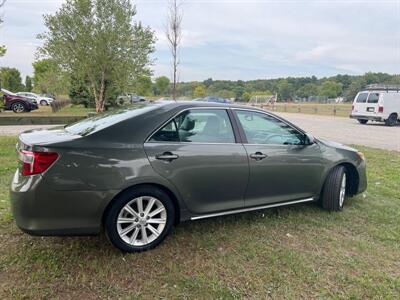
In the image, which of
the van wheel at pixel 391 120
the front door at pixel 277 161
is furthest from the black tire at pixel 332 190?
the van wheel at pixel 391 120

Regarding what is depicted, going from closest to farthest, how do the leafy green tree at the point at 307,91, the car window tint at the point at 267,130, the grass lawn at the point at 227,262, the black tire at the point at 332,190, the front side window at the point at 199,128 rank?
the grass lawn at the point at 227,262, the front side window at the point at 199,128, the car window tint at the point at 267,130, the black tire at the point at 332,190, the leafy green tree at the point at 307,91

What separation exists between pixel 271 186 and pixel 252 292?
56.5 inches

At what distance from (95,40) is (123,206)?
12.6m

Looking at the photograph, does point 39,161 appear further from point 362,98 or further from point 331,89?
point 331,89

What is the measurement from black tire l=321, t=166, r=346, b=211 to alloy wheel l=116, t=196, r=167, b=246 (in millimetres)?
2257

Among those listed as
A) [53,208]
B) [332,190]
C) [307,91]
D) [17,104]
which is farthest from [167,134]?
[307,91]

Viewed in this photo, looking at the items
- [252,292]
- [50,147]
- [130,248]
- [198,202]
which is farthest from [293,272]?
[50,147]

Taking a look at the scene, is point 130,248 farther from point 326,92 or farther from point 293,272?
point 326,92

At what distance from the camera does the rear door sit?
3.14m

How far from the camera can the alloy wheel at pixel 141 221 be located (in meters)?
3.05

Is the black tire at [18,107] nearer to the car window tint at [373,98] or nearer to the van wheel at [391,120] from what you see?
the car window tint at [373,98]

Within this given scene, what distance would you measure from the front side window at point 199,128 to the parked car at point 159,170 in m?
0.01

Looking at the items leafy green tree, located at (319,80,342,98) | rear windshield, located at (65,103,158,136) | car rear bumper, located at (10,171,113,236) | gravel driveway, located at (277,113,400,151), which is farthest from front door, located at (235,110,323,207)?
leafy green tree, located at (319,80,342,98)

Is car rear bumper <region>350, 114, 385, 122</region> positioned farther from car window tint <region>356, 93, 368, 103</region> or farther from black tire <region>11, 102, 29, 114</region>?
black tire <region>11, 102, 29, 114</region>
